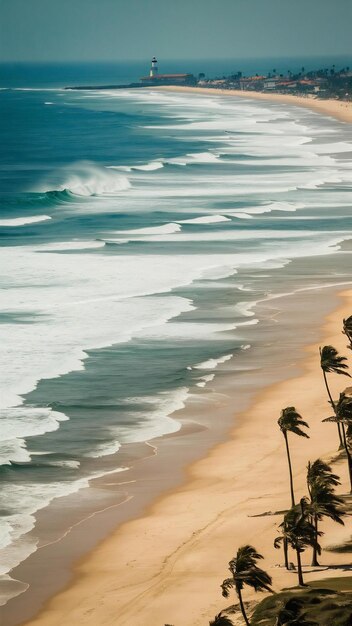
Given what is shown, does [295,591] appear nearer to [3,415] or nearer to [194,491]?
[194,491]

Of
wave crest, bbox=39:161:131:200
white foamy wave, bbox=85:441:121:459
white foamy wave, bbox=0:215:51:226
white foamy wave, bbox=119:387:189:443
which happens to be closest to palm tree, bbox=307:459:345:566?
white foamy wave, bbox=85:441:121:459

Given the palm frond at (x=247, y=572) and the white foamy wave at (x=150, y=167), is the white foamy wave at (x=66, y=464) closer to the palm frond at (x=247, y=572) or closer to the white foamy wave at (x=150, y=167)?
the palm frond at (x=247, y=572)

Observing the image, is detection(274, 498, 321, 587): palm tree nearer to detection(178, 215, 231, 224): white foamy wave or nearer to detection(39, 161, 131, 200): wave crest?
detection(178, 215, 231, 224): white foamy wave

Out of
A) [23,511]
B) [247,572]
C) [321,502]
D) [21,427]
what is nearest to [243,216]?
[21,427]

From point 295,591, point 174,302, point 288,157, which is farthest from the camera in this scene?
point 288,157

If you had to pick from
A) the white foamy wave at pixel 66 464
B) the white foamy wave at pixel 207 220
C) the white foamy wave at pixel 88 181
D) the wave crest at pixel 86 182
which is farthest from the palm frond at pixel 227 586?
the white foamy wave at pixel 88 181

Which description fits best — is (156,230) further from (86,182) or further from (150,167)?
(150,167)

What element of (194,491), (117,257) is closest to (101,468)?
(194,491)
